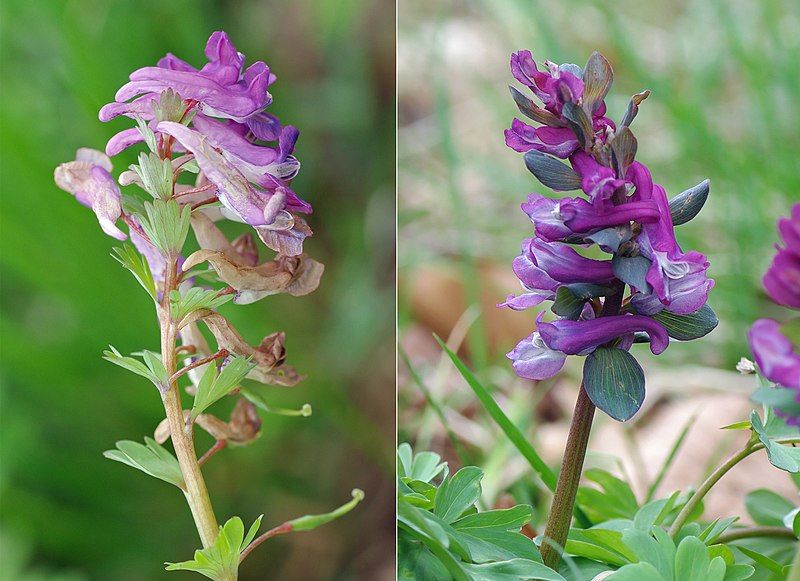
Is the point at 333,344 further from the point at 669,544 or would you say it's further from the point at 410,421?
the point at 669,544

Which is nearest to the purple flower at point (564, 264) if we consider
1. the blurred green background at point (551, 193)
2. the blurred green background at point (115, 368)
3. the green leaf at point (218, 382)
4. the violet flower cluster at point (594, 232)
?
the violet flower cluster at point (594, 232)

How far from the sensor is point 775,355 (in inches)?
9.5

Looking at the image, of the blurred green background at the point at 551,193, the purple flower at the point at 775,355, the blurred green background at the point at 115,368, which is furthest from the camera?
the blurred green background at the point at 115,368

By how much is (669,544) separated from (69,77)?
0.79 metres

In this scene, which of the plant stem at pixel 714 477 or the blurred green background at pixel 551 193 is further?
the blurred green background at pixel 551 193

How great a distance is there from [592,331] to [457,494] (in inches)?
3.4

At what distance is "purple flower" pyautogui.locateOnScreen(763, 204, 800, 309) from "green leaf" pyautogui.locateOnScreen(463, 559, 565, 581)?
0.12 m

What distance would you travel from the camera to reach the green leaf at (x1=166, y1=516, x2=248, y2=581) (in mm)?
293

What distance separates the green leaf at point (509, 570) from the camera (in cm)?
31

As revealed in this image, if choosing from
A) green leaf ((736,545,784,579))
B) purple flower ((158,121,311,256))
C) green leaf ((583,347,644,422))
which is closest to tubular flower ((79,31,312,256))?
purple flower ((158,121,311,256))

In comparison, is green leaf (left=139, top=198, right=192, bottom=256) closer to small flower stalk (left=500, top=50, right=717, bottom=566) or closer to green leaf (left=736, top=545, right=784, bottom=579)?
small flower stalk (left=500, top=50, right=717, bottom=566)

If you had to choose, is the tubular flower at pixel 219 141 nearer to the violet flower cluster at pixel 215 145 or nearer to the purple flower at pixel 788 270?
the violet flower cluster at pixel 215 145

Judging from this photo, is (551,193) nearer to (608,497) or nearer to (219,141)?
(608,497)

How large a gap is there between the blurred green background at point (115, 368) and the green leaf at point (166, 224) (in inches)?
21.7
